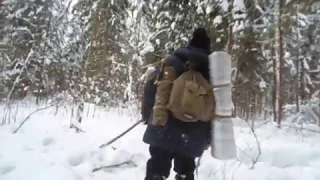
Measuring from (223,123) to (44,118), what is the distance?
5.80 meters

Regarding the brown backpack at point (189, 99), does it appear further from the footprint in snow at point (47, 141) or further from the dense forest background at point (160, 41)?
the dense forest background at point (160, 41)

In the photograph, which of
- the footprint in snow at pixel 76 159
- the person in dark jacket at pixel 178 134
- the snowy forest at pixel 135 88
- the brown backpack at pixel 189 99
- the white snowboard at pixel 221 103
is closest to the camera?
the brown backpack at pixel 189 99

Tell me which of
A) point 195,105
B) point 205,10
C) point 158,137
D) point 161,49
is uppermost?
point 205,10

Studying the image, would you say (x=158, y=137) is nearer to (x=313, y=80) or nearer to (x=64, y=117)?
(x=64, y=117)

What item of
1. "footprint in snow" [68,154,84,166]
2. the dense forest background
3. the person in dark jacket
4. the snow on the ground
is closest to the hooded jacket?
the person in dark jacket

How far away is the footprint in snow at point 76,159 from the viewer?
5551 mm

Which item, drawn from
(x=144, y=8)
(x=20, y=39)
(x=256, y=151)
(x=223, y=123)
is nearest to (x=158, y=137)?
(x=223, y=123)

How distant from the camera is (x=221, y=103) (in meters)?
4.08

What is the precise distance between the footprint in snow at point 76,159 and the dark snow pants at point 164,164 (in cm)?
178

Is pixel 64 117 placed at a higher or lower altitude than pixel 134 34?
lower

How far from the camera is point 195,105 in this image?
3.86m

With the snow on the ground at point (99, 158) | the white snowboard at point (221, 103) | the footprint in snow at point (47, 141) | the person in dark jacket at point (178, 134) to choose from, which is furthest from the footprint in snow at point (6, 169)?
the white snowboard at point (221, 103)

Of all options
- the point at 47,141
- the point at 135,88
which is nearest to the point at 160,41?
the point at 135,88

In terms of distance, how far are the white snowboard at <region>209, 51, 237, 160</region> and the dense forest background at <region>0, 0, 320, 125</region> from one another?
355 centimetres
